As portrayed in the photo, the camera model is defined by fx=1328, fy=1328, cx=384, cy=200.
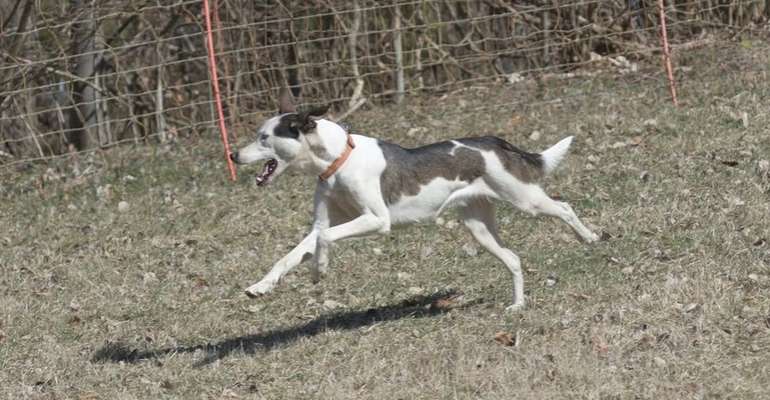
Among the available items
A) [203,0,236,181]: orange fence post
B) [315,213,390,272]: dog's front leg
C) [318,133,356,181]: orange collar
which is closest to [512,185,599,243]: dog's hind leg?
[315,213,390,272]: dog's front leg

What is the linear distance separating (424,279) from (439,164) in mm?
1254

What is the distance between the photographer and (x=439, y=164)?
7641mm

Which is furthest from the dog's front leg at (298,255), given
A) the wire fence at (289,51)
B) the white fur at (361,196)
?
the wire fence at (289,51)

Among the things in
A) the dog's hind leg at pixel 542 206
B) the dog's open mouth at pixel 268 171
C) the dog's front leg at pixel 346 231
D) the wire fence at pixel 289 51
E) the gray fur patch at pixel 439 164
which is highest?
the dog's open mouth at pixel 268 171

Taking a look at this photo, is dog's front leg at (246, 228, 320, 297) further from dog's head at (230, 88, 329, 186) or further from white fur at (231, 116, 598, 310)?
dog's head at (230, 88, 329, 186)

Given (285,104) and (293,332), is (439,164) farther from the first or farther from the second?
(293,332)

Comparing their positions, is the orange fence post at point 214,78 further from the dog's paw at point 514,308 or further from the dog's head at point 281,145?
the dog's paw at point 514,308

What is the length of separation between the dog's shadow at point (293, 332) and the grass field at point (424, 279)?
0.07 feet

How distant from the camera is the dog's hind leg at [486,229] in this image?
7.82 meters

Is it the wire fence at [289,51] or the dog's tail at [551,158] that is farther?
the wire fence at [289,51]

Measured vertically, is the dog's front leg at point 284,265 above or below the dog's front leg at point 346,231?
below

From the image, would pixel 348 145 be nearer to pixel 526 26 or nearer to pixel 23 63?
pixel 23 63

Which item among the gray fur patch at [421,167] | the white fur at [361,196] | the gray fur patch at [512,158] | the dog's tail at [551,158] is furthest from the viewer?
the dog's tail at [551,158]

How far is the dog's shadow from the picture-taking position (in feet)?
24.6
